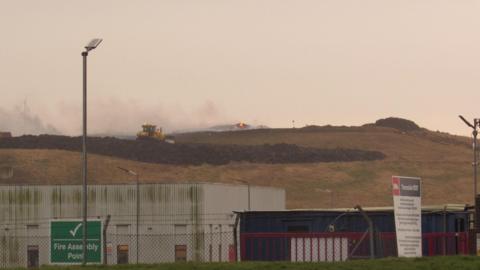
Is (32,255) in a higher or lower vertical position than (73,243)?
lower

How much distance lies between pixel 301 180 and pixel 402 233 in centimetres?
15314

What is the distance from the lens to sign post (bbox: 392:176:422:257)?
139 ft

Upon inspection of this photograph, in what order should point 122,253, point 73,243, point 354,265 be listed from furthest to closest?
point 122,253, point 73,243, point 354,265

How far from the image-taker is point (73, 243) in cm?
4325

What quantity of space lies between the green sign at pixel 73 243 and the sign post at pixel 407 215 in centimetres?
1059

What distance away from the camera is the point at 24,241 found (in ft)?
320

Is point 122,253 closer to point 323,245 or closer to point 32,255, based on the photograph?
point 32,255

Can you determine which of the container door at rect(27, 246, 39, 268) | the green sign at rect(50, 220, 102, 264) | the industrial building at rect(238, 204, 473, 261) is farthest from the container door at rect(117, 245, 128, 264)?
the green sign at rect(50, 220, 102, 264)

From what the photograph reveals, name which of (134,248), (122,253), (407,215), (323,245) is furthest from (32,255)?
(407,215)

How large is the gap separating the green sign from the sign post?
417 inches

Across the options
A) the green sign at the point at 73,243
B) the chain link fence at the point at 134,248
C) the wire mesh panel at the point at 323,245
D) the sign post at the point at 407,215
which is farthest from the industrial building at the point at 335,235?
the chain link fence at the point at 134,248

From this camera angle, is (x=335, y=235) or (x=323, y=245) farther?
(x=323, y=245)

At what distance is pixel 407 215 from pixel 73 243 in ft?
39.4

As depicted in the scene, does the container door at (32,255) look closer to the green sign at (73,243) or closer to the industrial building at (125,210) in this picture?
the industrial building at (125,210)
